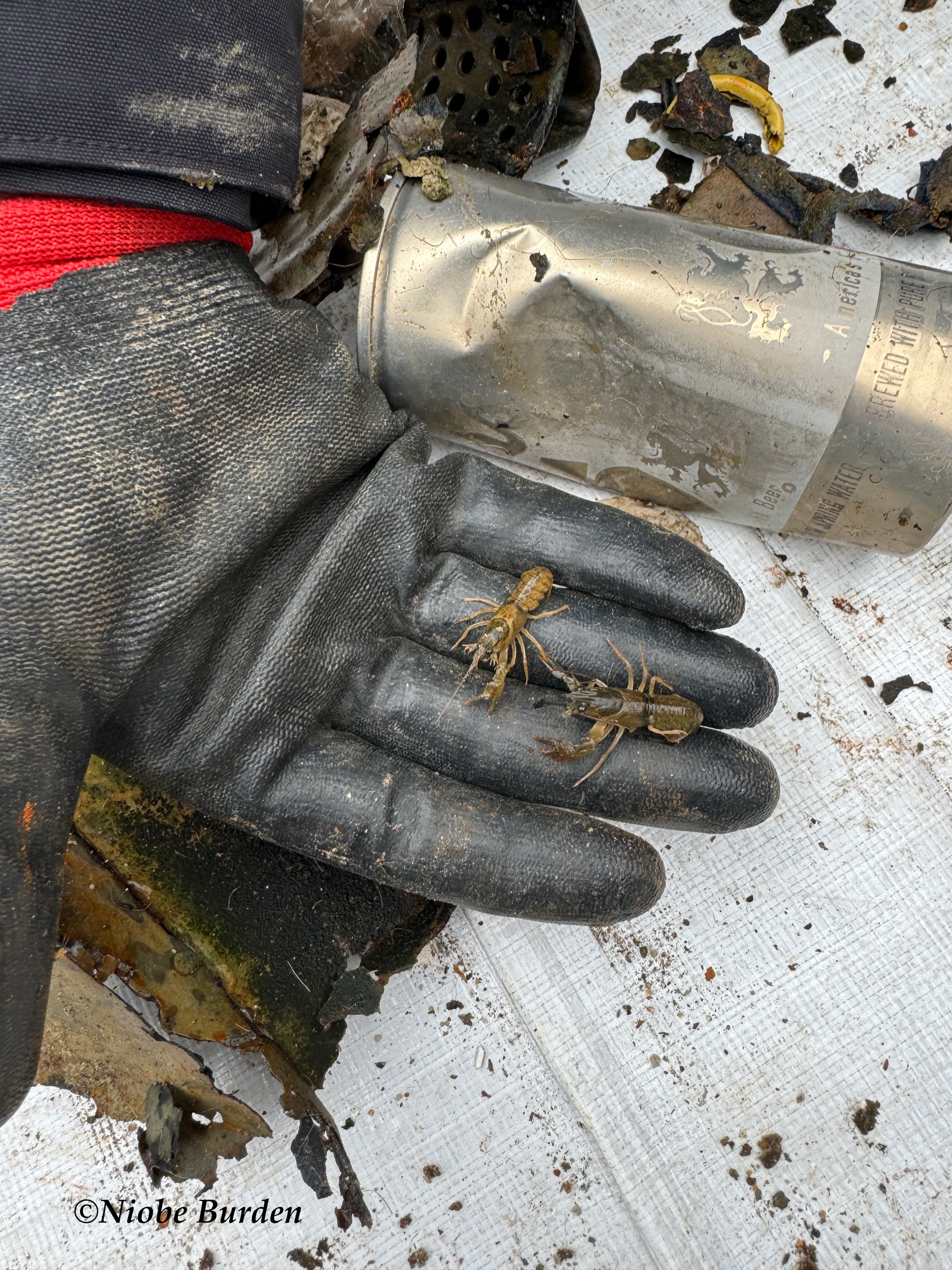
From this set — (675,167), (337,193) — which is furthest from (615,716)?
(675,167)

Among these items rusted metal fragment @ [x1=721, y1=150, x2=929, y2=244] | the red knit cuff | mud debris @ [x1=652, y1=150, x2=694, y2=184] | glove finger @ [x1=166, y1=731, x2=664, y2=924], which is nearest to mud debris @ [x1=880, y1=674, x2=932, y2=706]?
glove finger @ [x1=166, y1=731, x2=664, y2=924]

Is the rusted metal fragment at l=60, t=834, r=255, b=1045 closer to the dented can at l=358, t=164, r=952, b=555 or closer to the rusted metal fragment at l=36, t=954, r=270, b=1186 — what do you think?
the rusted metal fragment at l=36, t=954, r=270, b=1186

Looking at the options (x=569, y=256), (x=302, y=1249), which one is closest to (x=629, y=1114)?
(x=302, y=1249)

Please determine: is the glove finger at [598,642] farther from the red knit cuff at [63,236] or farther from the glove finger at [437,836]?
the red knit cuff at [63,236]

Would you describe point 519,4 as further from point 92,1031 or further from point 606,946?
point 92,1031

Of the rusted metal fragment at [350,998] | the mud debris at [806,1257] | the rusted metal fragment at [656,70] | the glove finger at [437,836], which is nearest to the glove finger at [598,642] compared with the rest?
the glove finger at [437,836]
